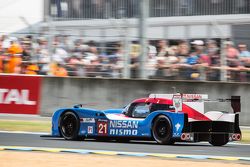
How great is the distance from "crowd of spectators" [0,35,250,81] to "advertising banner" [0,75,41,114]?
283mm

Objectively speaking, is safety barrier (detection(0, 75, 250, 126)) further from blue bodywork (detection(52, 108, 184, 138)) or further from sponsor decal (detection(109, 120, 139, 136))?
sponsor decal (detection(109, 120, 139, 136))

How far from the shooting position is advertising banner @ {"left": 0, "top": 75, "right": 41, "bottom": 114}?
17.8m

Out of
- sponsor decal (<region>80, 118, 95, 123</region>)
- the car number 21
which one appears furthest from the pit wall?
the car number 21

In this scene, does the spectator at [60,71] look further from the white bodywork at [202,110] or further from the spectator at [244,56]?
the white bodywork at [202,110]

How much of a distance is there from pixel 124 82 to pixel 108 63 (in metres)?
0.69

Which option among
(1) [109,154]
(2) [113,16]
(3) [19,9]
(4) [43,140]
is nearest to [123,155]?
(1) [109,154]

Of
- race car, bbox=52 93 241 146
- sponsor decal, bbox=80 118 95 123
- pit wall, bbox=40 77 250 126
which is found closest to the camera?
race car, bbox=52 93 241 146

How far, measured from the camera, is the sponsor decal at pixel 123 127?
1191 cm

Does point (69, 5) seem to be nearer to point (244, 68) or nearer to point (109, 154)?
point (244, 68)

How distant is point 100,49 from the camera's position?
17484mm

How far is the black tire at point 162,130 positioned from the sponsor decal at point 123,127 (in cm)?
40

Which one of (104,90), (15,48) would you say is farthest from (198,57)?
(15,48)

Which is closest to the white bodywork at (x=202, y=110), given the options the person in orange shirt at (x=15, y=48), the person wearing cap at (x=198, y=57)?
the person wearing cap at (x=198, y=57)

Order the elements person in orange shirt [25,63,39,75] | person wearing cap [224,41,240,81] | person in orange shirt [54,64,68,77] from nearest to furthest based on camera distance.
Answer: person wearing cap [224,41,240,81] → person in orange shirt [25,63,39,75] → person in orange shirt [54,64,68,77]
